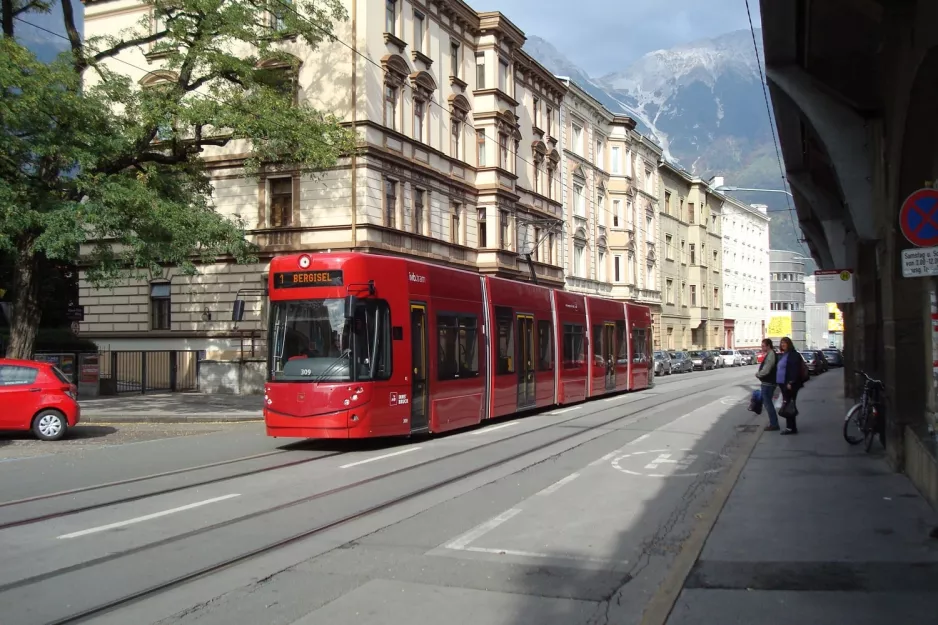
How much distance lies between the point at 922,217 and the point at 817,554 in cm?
326

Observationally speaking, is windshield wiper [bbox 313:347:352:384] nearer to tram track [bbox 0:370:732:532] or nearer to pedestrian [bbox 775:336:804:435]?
tram track [bbox 0:370:732:532]

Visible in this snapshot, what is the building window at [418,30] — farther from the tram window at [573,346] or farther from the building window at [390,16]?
the tram window at [573,346]

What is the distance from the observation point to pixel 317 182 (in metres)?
30.0

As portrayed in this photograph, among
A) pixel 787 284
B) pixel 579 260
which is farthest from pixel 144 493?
pixel 787 284

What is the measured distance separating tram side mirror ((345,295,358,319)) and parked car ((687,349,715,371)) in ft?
169

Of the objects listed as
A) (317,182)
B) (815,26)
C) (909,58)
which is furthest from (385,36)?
(909,58)

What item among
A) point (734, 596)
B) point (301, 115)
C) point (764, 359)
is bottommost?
point (734, 596)

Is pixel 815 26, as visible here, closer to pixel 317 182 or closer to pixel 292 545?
pixel 292 545

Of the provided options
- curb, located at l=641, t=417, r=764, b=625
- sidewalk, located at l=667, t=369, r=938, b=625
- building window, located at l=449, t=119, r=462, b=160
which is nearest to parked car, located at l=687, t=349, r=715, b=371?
building window, located at l=449, t=119, r=462, b=160

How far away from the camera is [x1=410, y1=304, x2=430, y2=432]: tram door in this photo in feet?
49.1

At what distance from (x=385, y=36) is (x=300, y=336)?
19164mm

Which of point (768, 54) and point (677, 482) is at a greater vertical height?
point (768, 54)

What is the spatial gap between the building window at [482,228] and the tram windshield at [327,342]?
23.2 metres

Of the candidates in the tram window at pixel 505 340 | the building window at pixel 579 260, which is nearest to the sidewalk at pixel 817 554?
the tram window at pixel 505 340
